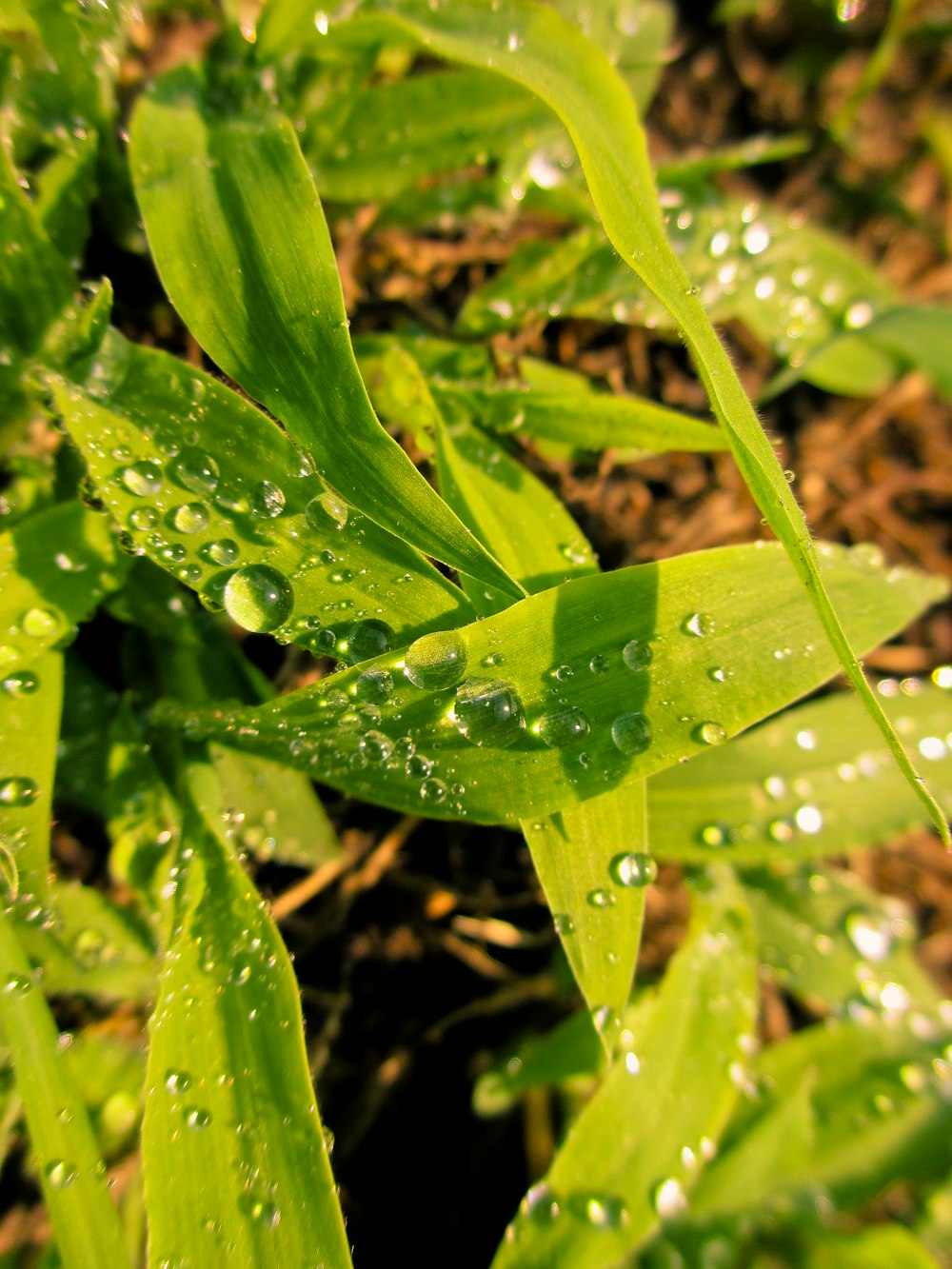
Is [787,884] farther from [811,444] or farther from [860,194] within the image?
[860,194]

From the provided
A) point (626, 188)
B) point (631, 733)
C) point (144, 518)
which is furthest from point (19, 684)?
point (626, 188)

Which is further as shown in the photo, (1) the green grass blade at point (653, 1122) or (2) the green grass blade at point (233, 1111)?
(1) the green grass blade at point (653, 1122)

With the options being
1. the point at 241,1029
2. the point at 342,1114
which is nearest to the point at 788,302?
the point at 241,1029

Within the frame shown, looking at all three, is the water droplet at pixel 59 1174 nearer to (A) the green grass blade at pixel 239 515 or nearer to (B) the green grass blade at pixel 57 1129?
(B) the green grass blade at pixel 57 1129

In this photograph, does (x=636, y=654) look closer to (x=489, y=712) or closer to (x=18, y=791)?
(x=489, y=712)

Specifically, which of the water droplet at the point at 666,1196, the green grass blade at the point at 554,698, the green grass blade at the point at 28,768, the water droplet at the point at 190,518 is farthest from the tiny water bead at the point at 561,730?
the water droplet at the point at 666,1196

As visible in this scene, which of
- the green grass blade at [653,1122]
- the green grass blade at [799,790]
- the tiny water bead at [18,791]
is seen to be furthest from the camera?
the green grass blade at [799,790]
